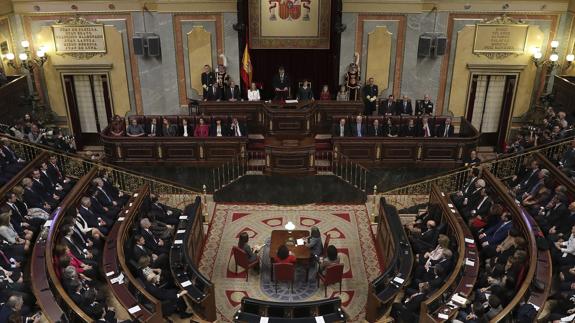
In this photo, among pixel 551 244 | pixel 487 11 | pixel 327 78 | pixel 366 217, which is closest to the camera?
pixel 551 244

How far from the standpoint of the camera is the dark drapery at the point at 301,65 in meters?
15.0

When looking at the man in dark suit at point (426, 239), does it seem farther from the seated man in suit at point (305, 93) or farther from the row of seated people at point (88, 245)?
the seated man in suit at point (305, 93)

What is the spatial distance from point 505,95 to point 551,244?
808cm

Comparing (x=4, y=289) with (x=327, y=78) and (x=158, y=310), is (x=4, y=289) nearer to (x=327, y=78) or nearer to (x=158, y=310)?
(x=158, y=310)

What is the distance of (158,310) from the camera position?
23.6 ft

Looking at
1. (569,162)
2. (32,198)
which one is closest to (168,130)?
(32,198)

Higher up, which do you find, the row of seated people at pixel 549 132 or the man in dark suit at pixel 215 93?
the man in dark suit at pixel 215 93

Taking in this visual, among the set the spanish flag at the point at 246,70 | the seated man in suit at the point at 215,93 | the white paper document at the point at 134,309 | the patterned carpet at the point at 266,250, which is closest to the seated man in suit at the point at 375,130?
the patterned carpet at the point at 266,250

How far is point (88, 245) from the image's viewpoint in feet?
28.9

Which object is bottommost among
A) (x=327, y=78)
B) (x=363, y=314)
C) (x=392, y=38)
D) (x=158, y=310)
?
(x=363, y=314)

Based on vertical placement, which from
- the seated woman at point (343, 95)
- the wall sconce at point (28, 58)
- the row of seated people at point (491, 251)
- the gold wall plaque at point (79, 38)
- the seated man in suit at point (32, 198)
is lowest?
the row of seated people at point (491, 251)

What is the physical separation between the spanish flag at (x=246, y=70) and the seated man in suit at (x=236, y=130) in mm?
2213

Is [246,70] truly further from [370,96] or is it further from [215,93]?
[370,96]

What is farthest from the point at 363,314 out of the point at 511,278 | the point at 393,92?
the point at 393,92
